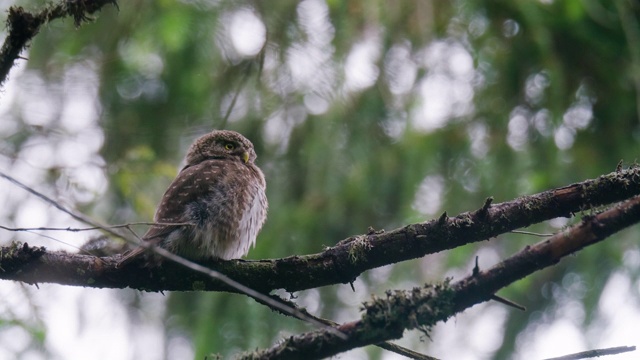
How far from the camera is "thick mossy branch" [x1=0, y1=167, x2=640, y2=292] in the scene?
8.15 feet

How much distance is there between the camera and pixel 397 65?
16.7 ft

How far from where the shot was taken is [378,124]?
16.8 feet

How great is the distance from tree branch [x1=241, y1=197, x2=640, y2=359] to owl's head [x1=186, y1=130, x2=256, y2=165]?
8.20ft

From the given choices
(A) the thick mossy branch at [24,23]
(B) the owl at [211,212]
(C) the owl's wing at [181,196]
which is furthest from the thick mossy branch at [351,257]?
(A) the thick mossy branch at [24,23]

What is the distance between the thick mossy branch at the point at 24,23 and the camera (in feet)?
8.05

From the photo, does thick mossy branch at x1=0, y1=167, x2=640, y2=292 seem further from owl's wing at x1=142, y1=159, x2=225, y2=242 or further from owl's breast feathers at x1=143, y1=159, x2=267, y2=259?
owl's wing at x1=142, y1=159, x2=225, y2=242

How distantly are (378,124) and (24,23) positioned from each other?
3005mm

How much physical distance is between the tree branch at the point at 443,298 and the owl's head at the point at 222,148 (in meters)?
2.50

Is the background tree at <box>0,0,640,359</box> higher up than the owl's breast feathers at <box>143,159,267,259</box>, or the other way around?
the background tree at <box>0,0,640,359</box>

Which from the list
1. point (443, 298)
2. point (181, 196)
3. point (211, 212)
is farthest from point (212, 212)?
point (443, 298)

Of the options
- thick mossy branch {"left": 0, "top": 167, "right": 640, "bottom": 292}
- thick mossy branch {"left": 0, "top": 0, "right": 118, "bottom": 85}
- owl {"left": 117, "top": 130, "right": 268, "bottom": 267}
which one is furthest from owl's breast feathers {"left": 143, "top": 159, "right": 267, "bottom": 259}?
thick mossy branch {"left": 0, "top": 0, "right": 118, "bottom": 85}

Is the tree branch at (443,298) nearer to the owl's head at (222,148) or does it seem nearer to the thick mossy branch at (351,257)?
the thick mossy branch at (351,257)

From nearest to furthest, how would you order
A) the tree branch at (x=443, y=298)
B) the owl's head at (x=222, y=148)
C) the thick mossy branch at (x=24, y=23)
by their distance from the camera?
the tree branch at (x=443, y=298), the thick mossy branch at (x=24, y=23), the owl's head at (x=222, y=148)

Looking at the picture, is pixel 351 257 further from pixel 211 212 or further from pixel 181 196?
pixel 181 196
